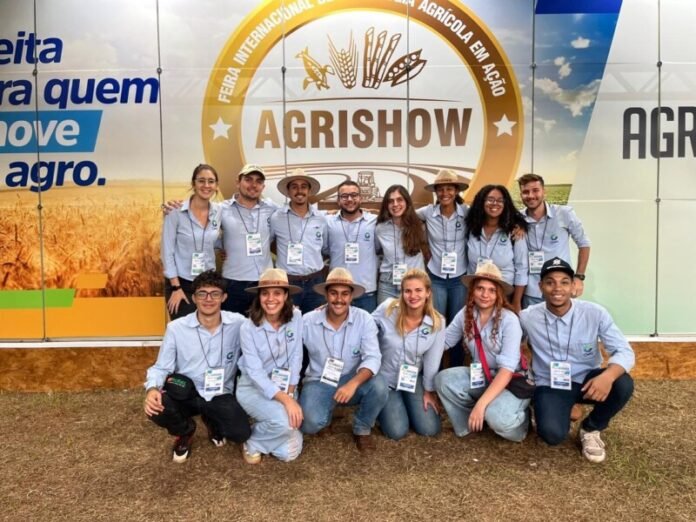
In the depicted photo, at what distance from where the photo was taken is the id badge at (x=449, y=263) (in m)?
3.46

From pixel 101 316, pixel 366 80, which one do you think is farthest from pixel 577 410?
pixel 101 316

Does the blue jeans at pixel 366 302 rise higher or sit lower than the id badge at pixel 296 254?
lower

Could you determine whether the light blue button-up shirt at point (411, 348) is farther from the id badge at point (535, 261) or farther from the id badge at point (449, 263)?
the id badge at point (535, 261)

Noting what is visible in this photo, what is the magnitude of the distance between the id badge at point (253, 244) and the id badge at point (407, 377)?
1.32m

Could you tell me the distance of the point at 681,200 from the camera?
4.23 meters

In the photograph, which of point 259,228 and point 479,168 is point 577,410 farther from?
point 259,228

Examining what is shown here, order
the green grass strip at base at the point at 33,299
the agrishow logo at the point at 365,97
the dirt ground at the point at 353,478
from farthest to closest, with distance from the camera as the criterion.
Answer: the green grass strip at base at the point at 33,299
the agrishow logo at the point at 365,97
the dirt ground at the point at 353,478

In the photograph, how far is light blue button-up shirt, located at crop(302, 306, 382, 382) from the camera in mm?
2879

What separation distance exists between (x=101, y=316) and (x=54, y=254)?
0.68 meters

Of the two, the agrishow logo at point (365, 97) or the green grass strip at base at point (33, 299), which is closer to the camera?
the agrishow logo at point (365, 97)

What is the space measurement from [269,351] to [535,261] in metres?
2.05

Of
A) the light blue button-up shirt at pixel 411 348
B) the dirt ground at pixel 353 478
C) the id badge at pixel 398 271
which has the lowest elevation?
the dirt ground at pixel 353 478

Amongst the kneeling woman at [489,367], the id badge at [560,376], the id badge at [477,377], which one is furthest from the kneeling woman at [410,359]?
the id badge at [560,376]

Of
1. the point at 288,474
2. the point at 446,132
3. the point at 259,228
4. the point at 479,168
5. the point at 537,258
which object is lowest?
the point at 288,474
